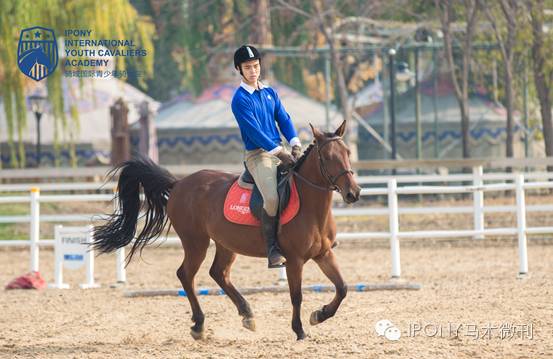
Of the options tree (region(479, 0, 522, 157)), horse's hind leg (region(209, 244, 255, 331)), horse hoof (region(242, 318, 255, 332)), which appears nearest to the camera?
horse hoof (region(242, 318, 255, 332))

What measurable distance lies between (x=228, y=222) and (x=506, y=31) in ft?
60.6

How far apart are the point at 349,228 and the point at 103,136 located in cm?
1361

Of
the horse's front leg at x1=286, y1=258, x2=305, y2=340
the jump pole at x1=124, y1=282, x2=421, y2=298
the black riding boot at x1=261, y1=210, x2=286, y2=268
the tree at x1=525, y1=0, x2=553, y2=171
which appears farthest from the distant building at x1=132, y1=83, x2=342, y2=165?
the horse's front leg at x1=286, y1=258, x2=305, y2=340

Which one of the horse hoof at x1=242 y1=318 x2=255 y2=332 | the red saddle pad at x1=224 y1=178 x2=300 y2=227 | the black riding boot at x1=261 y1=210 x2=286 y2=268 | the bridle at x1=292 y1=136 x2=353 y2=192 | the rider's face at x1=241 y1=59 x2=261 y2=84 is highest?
the rider's face at x1=241 y1=59 x2=261 y2=84

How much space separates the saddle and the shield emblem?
12.3 m

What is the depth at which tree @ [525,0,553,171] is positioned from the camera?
22547 millimetres

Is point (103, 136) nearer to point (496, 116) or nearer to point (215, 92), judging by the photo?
point (215, 92)

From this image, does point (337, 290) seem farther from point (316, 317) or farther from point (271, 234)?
point (271, 234)

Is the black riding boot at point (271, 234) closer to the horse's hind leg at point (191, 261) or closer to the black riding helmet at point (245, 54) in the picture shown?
the horse's hind leg at point (191, 261)

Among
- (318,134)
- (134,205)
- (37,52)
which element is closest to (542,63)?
(37,52)

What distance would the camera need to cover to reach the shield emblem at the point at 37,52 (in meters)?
20.3

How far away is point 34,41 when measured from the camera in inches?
802

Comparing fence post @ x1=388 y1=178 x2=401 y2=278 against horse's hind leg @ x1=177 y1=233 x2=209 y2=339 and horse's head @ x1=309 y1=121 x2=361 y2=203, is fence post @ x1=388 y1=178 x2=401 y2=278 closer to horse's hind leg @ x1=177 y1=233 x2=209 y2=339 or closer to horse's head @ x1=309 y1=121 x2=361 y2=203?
horse's hind leg @ x1=177 y1=233 x2=209 y2=339

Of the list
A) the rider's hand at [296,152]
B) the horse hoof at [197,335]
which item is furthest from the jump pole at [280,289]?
the rider's hand at [296,152]
